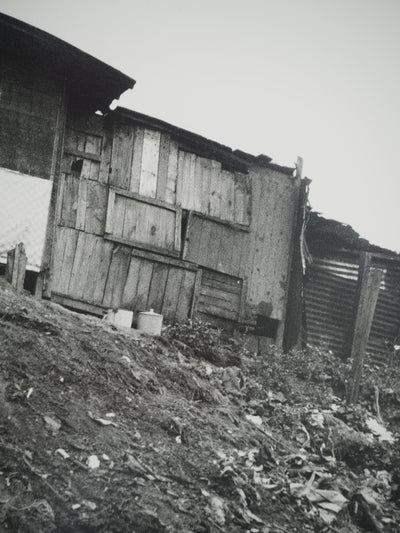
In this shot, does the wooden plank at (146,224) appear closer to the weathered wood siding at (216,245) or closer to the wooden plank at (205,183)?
the weathered wood siding at (216,245)

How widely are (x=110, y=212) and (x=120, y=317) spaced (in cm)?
203

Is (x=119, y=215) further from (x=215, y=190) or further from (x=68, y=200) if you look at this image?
(x=215, y=190)

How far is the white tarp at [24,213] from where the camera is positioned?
6.50 m

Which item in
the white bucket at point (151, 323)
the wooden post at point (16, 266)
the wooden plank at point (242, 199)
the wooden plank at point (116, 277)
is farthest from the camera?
the wooden plank at point (242, 199)

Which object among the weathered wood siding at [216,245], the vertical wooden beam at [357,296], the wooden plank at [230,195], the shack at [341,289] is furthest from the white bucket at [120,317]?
the vertical wooden beam at [357,296]

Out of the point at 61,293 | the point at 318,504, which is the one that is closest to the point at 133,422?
the point at 318,504

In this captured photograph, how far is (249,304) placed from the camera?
8891mm

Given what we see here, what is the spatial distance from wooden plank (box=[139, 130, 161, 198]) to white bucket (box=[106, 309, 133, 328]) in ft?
7.94

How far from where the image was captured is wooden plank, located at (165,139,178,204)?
Result: 8.28m

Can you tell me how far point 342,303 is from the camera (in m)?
10.8

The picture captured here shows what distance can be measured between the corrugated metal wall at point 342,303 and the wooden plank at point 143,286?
4.83 metres

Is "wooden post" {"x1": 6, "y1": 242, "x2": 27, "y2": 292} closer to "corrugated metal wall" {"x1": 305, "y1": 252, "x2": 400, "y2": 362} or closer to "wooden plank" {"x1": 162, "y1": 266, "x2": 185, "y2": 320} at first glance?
"wooden plank" {"x1": 162, "y1": 266, "x2": 185, "y2": 320}

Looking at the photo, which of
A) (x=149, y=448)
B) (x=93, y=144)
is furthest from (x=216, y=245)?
(x=149, y=448)

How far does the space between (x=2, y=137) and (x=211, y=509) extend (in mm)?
6513
